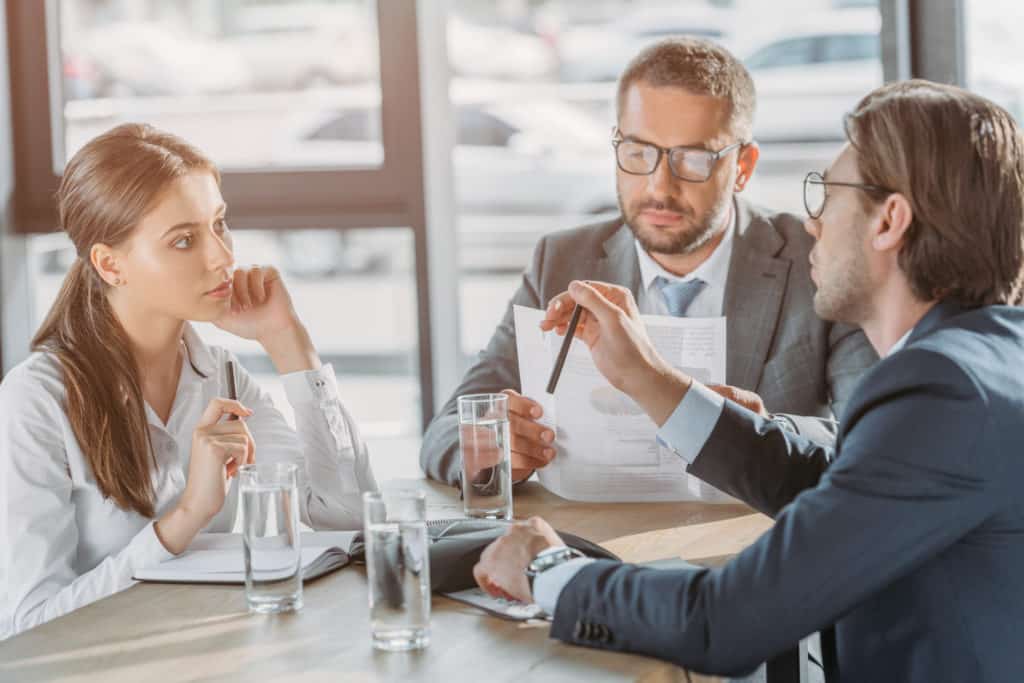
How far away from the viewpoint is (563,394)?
190 cm

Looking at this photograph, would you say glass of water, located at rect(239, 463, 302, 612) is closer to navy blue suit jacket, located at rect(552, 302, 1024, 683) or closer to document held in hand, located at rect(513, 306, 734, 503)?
navy blue suit jacket, located at rect(552, 302, 1024, 683)

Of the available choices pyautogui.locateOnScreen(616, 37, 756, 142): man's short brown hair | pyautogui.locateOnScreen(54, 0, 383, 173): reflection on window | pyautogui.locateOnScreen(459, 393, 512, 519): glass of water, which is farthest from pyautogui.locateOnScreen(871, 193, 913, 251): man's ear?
pyautogui.locateOnScreen(54, 0, 383, 173): reflection on window

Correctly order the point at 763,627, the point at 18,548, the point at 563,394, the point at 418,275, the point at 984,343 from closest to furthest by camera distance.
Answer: the point at 763,627
the point at 984,343
the point at 18,548
the point at 563,394
the point at 418,275

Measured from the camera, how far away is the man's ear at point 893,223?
4.49 ft

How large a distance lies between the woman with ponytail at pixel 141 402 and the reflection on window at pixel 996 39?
193cm

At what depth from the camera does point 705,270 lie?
2.37 metres

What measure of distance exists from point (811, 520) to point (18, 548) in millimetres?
1052

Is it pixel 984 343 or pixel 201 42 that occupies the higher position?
pixel 201 42

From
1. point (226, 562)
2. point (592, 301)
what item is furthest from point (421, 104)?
point (226, 562)

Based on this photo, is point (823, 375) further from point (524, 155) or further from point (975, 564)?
point (524, 155)

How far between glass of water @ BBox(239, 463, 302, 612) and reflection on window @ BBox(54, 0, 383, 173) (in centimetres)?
202

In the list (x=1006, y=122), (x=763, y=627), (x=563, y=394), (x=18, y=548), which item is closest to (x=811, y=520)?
(x=763, y=627)

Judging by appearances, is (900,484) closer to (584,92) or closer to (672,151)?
(672,151)

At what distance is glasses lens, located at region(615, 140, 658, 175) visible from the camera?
7.50ft
